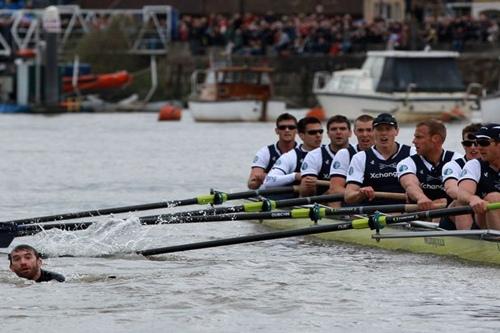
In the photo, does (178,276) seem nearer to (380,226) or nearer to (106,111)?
(380,226)

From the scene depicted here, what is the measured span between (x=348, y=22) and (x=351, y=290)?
119 feet

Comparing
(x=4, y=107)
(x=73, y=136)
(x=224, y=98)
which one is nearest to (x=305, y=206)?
(x=73, y=136)

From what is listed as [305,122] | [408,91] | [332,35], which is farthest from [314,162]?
[332,35]

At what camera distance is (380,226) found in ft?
44.9

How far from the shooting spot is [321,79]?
46.3 m

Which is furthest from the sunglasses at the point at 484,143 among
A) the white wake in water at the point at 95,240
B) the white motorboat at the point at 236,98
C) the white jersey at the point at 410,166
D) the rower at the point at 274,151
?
the white motorboat at the point at 236,98

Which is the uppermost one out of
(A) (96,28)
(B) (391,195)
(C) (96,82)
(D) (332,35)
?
(A) (96,28)

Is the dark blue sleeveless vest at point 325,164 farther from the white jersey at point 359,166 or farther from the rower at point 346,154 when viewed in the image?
the white jersey at point 359,166

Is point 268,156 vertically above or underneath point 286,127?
underneath

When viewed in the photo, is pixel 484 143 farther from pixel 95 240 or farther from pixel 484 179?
pixel 95 240

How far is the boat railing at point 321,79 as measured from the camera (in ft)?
137

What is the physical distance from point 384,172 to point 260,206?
1.33 m

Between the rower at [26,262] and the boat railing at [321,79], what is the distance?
28.5 meters

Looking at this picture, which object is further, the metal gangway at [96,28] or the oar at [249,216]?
the metal gangway at [96,28]
